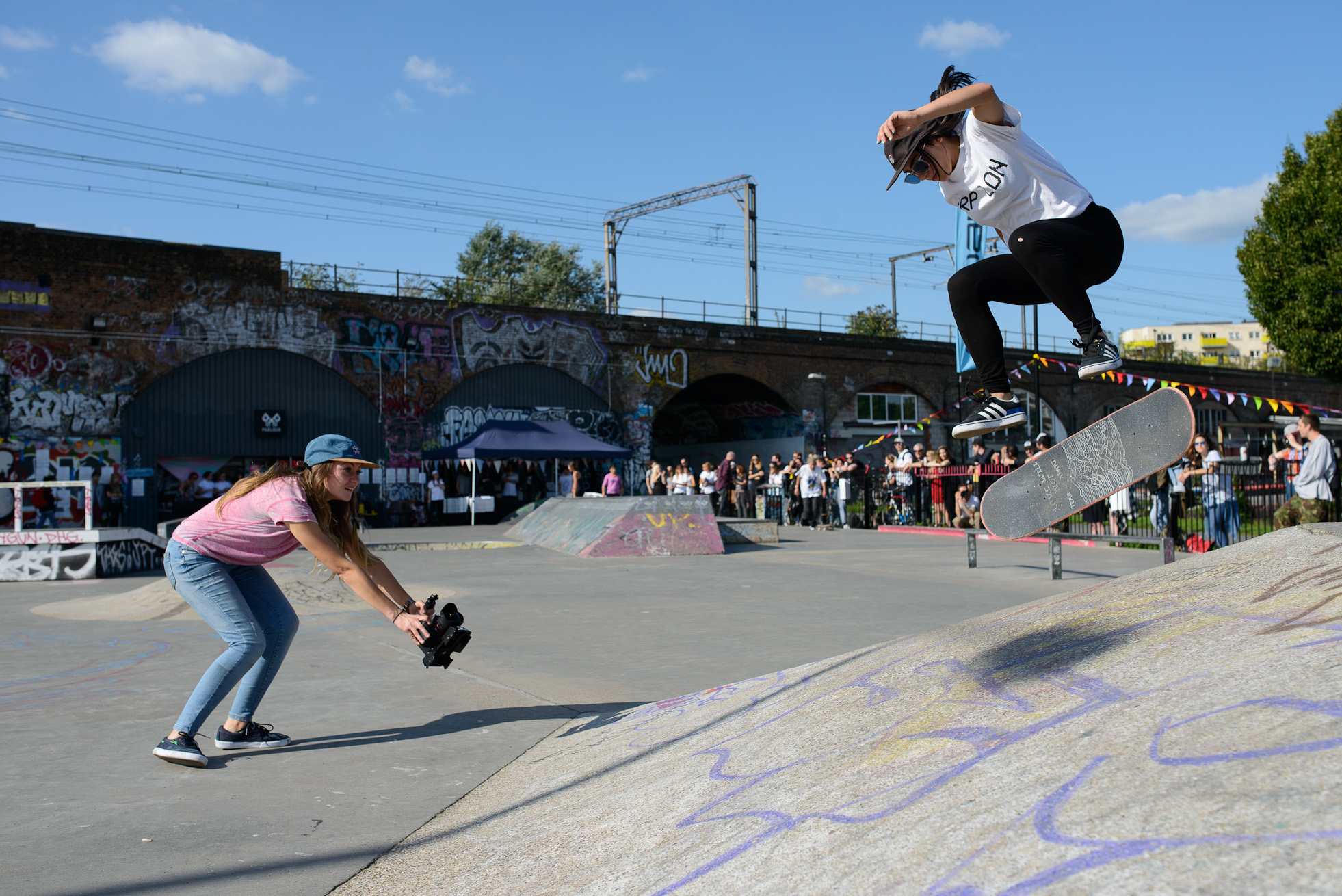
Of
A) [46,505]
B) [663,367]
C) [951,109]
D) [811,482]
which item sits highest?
[663,367]

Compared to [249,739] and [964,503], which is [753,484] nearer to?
[964,503]

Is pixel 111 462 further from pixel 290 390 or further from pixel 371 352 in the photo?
pixel 371 352

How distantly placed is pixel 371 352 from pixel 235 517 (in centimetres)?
2280

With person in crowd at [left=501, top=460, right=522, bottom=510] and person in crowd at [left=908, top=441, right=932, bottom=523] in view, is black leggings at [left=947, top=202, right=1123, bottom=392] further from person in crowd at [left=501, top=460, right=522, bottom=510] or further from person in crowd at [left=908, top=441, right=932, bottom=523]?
person in crowd at [left=501, top=460, right=522, bottom=510]

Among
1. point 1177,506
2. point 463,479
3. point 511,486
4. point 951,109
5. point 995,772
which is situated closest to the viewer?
point 995,772

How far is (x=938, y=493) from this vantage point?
19469mm

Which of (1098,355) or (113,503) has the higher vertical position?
(1098,355)

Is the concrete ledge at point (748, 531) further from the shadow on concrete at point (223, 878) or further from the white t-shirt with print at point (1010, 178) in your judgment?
the shadow on concrete at point (223, 878)

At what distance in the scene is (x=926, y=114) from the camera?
3.46m

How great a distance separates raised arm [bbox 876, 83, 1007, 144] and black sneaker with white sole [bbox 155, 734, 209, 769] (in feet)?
11.9

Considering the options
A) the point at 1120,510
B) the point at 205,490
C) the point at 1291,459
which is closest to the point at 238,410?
the point at 205,490

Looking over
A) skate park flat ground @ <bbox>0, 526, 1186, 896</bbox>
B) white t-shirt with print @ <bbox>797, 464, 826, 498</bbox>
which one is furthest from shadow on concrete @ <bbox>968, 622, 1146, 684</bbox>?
white t-shirt with print @ <bbox>797, 464, 826, 498</bbox>

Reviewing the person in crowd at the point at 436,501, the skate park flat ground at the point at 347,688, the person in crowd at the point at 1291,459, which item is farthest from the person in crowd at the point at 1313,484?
the person in crowd at the point at 436,501

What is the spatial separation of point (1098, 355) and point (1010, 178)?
84 cm
